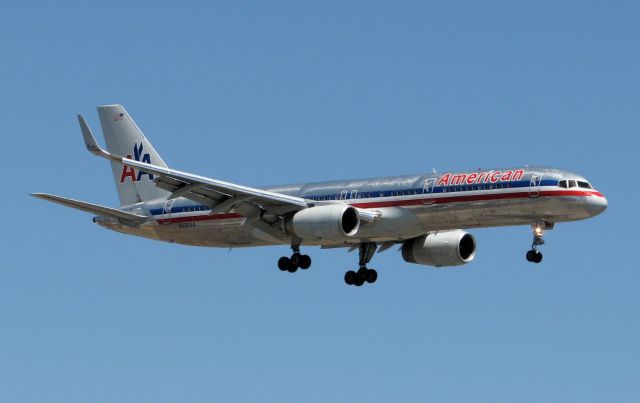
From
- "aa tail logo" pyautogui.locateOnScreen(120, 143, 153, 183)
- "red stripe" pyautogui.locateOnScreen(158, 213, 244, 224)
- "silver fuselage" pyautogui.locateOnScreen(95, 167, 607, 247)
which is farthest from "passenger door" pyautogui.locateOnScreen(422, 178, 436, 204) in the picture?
"aa tail logo" pyautogui.locateOnScreen(120, 143, 153, 183)

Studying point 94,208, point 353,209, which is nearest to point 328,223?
point 353,209

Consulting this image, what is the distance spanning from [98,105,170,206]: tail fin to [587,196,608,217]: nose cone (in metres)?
22.8

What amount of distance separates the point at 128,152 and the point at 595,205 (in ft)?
87.8

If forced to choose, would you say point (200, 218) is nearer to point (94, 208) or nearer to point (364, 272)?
point (94, 208)

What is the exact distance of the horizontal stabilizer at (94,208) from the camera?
71.2 meters

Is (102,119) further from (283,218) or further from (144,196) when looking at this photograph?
(283,218)

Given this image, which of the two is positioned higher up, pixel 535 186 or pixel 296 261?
pixel 535 186

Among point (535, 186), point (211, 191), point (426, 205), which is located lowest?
point (211, 191)

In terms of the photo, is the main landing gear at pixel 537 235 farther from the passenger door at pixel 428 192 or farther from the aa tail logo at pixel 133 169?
the aa tail logo at pixel 133 169

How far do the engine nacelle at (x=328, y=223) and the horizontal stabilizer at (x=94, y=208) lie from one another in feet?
34.0

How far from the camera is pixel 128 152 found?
81.1 meters

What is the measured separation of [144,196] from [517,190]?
2152 centimetres

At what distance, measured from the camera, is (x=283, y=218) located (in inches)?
2822

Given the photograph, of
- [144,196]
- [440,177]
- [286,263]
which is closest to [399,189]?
[440,177]
